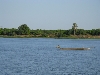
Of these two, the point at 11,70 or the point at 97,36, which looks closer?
the point at 11,70

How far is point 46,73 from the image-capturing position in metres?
33.8

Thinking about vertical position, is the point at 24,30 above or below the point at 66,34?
above

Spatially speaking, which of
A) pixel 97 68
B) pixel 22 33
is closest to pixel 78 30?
pixel 22 33

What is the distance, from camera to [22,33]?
197 metres

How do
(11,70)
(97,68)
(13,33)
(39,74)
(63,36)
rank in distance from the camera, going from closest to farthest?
(39,74) < (11,70) < (97,68) < (63,36) < (13,33)

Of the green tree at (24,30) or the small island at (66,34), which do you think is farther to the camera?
the green tree at (24,30)

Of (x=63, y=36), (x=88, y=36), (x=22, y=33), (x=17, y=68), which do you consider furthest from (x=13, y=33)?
(x=17, y=68)

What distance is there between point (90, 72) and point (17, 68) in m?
9.30

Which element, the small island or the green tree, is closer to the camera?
the small island

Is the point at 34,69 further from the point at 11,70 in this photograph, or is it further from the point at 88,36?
the point at 88,36

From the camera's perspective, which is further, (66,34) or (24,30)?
→ (24,30)

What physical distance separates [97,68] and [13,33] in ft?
528

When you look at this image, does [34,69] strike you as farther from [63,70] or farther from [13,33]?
[13,33]

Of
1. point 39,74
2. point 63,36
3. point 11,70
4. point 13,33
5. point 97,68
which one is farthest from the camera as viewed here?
point 13,33
